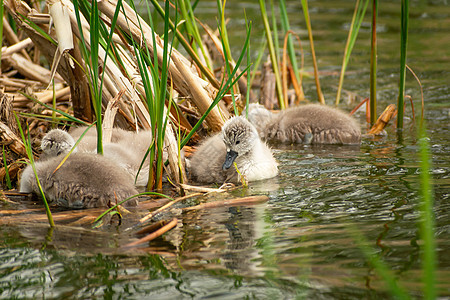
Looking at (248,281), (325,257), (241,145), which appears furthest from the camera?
(241,145)

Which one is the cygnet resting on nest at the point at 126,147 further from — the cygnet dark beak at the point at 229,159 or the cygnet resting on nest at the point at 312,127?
the cygnet resting on nest at the point at 312,127

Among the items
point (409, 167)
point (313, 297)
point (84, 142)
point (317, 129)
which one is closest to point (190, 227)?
point (313, 297)

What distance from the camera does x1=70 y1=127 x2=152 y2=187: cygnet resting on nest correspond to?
498 centimetres

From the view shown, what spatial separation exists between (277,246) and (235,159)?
6.02ft

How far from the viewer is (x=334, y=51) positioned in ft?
35.8

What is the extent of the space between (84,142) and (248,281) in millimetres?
2695

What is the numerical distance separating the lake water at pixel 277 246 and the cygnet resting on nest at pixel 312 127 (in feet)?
1.74

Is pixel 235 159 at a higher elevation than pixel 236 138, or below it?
below

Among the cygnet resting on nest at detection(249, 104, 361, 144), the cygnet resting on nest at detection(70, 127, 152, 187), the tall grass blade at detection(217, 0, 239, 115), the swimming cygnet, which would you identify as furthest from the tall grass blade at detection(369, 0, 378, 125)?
the cygnet resting on nest at detection(70, 127, 152, 187)

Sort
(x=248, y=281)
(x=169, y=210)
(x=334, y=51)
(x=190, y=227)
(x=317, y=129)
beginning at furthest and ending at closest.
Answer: (x=334, y=51)
(x=317, y=129)
(x=169, y=210)
(x=190, y=227)
(x=248, y=281)

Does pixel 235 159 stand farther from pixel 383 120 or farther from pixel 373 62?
pixel 383 120

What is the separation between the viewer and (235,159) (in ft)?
17.2

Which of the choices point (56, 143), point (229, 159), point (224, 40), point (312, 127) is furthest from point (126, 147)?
point (312, 127)

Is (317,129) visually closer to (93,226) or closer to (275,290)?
(93,226)
